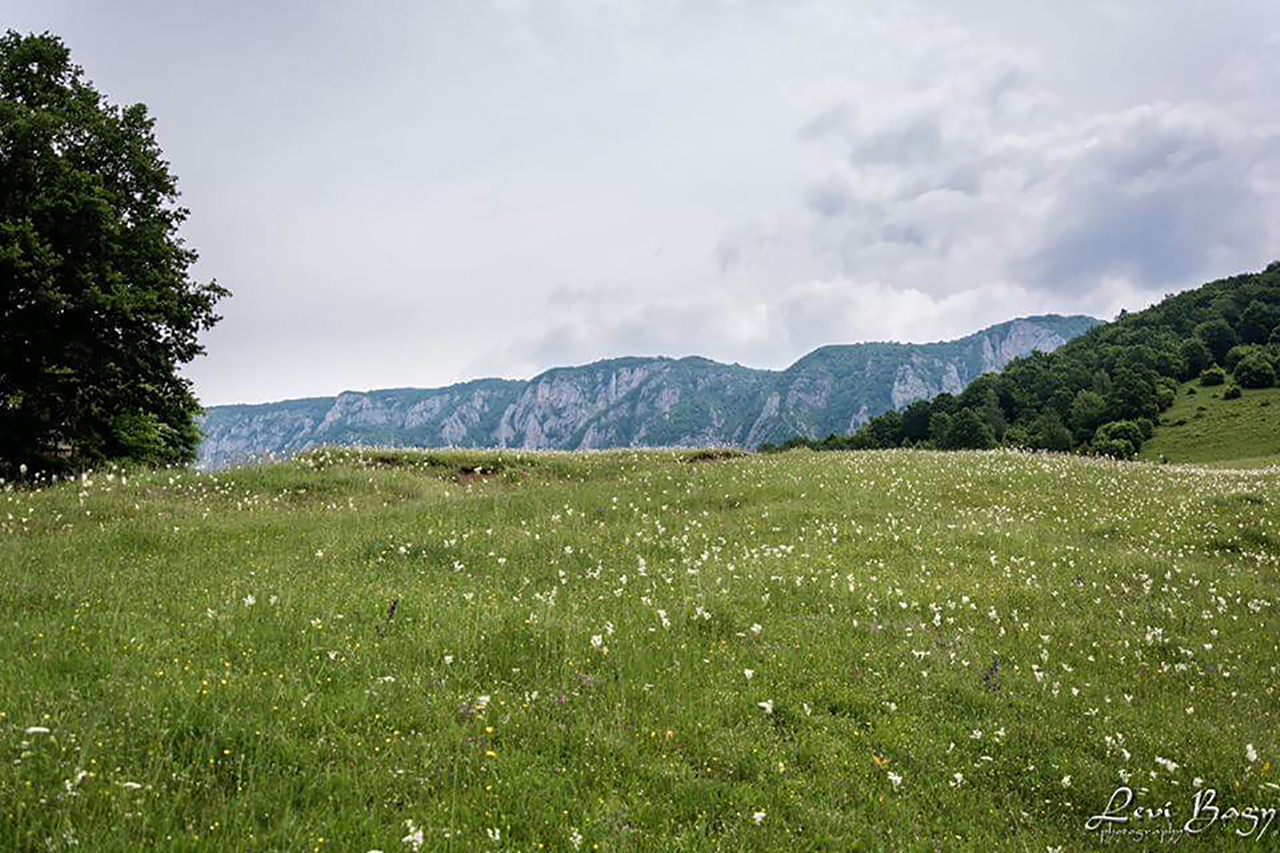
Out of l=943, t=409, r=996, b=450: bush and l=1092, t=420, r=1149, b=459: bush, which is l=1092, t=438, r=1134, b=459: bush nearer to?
l=1092, t=420, r=1149, b=459: bush

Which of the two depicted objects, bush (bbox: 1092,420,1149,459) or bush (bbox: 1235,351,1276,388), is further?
bush (bbox: 1235,351,1276,388)

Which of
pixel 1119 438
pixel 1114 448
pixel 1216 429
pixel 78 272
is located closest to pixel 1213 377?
pixel 1216 429

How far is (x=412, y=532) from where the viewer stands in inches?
553

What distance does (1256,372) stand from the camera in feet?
290

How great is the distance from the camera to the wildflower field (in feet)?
16.8

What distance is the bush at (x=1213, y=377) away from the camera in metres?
98.5

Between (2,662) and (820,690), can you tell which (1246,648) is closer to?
(820,690)

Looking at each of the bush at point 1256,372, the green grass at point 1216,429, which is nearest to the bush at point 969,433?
the green grass at point 1216,429

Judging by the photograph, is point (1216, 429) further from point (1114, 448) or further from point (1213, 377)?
point (1213, 377)

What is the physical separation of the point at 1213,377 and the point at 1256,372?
1118 cm

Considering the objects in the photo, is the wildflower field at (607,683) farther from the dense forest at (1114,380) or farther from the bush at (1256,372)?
the bush at (1256,372)

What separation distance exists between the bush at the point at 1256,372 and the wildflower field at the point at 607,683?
98.8m

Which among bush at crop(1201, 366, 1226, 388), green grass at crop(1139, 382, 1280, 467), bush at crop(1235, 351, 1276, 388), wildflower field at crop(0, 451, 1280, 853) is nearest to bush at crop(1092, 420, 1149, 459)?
green grass at crop(1139, 382, 1280, 467)

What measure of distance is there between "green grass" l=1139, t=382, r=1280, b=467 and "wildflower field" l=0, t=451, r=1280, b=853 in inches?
2686
